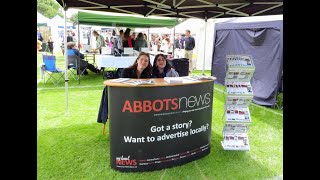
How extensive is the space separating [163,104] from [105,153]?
122 centimetres

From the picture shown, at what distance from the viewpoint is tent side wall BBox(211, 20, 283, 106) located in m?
6.07

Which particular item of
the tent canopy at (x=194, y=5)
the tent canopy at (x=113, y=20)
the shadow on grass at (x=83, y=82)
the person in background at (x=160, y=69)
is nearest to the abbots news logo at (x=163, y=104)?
the person in background at (x=160, y=69)

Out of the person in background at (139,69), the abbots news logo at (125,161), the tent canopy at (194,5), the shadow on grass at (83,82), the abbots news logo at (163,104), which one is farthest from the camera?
the shadow on grass at (83,82)

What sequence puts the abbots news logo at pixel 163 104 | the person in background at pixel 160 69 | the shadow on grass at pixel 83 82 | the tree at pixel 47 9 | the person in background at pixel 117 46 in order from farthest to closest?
the tree at pixel 47 9
the person in background at pixel 117 46
the shadow on grass at pixel 83 82
the person in background at pixel 160 69
the abbots news logo at pixel 163 104

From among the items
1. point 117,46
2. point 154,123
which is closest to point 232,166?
point 154,123

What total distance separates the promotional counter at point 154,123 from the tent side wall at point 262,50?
331cm

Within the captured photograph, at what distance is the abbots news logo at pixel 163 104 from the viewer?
3.03 m

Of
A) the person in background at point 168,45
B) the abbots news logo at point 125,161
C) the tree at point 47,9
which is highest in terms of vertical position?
the tree at point 47,9

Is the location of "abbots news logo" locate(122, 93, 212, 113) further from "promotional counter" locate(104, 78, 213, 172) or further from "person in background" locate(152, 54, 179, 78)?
"person in background" locate(152, 54, 179, 78)

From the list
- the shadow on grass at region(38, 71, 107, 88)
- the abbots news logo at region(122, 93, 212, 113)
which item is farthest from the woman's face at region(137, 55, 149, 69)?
the shadow on grass at region(38, 71, 107, 88)

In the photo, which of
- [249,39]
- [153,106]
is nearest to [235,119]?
[153,106]

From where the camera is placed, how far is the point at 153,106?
3.09 meters

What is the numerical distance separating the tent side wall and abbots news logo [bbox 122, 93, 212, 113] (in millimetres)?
3385

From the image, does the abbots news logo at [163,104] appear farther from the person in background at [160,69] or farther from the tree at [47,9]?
the tree at [47,9]
